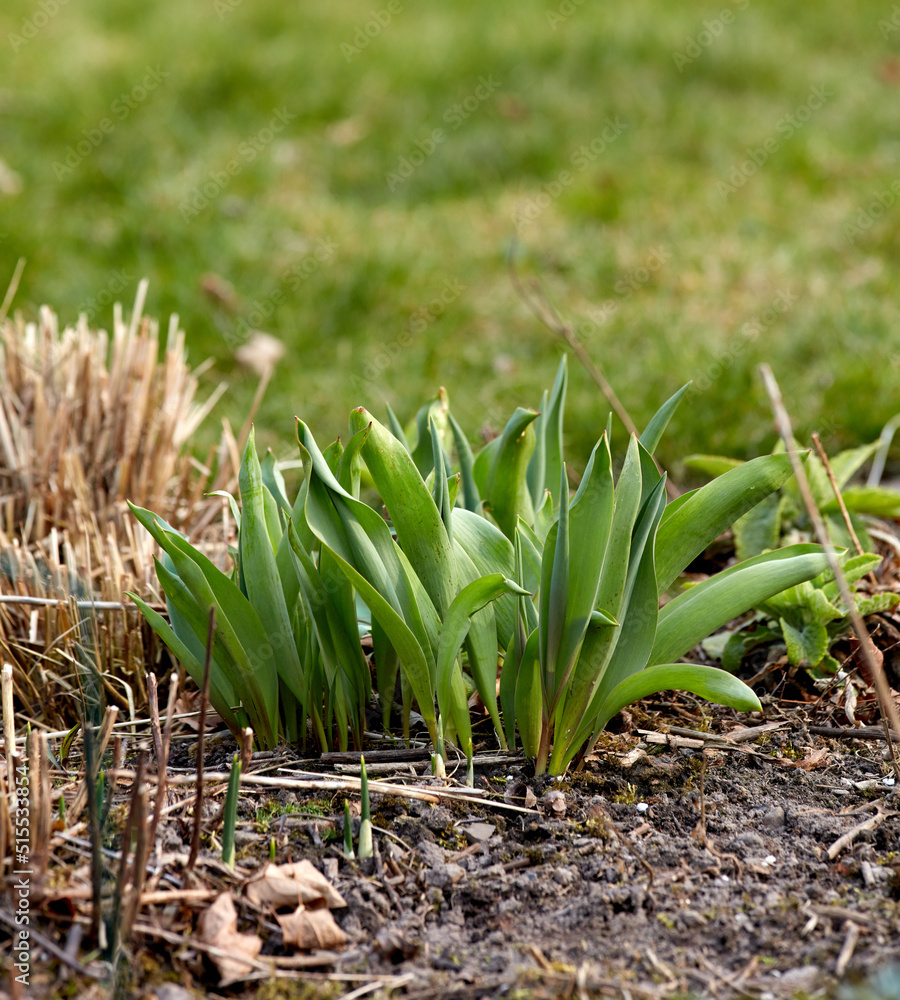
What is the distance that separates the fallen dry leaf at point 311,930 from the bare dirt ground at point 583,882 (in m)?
0.01

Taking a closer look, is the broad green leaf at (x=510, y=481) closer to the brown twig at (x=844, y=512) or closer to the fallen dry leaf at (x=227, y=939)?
the brown twig at (x=844, y=512)

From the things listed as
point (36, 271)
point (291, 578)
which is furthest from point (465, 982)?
point (36, 271)

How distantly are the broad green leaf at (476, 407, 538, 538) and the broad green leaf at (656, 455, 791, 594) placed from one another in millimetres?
395

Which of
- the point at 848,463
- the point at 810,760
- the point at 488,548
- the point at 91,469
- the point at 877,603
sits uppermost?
the point at 91,469

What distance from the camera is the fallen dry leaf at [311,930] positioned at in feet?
4.15

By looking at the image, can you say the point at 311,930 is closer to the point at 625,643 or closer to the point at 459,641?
the point at 459,641

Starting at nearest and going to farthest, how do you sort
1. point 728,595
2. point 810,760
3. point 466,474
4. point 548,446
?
point 728,595, point 810,760, point 466,474, point 548,446

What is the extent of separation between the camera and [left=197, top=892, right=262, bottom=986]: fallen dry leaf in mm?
1211

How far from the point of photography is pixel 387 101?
5.72m

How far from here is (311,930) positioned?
1.27 meters

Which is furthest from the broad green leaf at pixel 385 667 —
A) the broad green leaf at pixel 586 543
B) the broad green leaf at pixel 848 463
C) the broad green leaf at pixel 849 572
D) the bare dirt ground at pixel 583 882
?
the broad green leaf at pixel 848 463

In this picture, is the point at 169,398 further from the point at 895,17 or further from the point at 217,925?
the point at 895,17

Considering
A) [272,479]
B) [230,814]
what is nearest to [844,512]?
[272,479]

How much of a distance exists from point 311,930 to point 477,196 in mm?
4469
